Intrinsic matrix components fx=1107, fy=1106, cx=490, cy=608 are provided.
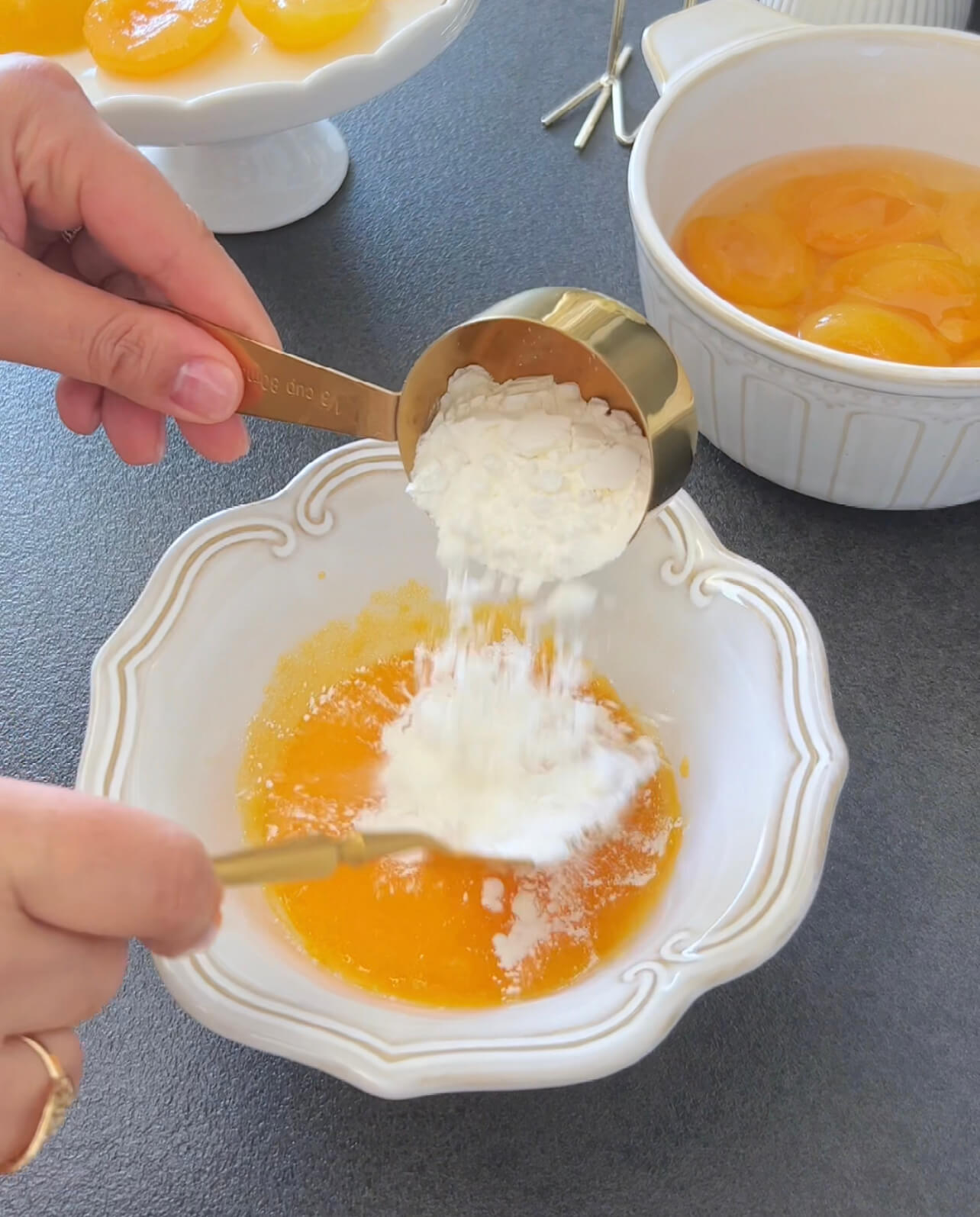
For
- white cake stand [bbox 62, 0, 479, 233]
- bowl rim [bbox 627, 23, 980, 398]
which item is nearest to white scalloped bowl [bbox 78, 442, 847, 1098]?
bowl rim [bbox 627, 23, 980, 398]

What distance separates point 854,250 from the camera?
34.5 inches

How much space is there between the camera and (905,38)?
89cm

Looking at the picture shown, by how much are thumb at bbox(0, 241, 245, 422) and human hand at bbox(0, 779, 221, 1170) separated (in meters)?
0.28

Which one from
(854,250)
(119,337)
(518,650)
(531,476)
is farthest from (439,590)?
(854,250)

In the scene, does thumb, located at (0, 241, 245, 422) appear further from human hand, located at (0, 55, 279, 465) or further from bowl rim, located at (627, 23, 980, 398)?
bowl rim, located at (627, 23, 980, 398)

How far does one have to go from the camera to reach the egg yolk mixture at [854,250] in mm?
794

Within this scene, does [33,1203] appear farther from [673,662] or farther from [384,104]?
[384,104]

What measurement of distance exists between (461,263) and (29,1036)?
2.69ft

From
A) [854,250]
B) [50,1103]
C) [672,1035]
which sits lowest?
[672,1035]

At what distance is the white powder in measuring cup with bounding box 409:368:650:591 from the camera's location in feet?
2.20

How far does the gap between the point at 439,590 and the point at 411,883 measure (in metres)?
0.23

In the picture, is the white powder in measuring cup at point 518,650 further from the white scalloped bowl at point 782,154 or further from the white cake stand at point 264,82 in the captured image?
the white cake stand at point 264,82

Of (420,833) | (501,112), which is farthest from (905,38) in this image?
(420,833)

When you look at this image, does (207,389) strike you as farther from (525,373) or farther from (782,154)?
(782,154)
